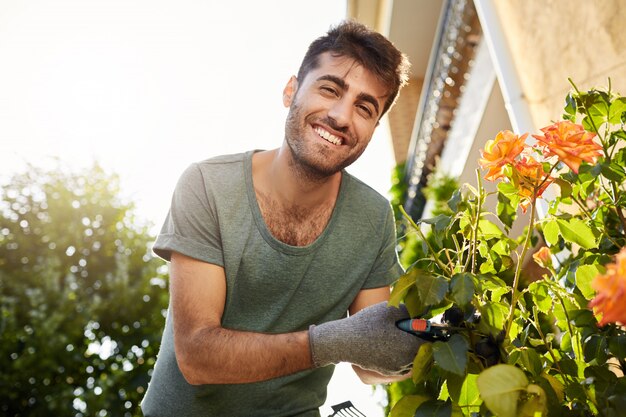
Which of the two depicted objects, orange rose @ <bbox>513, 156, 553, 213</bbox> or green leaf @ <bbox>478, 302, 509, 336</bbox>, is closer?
green leaf @ <bbox>478, 302, 509, 336</bbox>

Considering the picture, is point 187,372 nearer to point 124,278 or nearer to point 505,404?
point 505,404

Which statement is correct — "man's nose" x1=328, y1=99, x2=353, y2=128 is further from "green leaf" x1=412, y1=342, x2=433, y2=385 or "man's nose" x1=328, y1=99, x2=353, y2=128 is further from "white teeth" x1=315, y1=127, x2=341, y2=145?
"green leaf" x1=412, y1=342, x2=433, y2=385

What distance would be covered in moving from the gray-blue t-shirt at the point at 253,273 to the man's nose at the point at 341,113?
426mm

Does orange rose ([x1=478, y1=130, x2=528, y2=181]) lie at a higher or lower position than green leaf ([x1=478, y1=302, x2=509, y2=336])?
higher

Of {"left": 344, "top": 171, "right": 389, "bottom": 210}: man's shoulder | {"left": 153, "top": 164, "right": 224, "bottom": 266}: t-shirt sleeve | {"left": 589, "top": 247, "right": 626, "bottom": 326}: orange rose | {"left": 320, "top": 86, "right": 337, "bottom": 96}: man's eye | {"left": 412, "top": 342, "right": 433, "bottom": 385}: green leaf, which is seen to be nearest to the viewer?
{"left": 589, "top": 247, "right": 626, "bottom": 326}: orange rose

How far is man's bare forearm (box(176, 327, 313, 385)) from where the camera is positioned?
1822 millimetres

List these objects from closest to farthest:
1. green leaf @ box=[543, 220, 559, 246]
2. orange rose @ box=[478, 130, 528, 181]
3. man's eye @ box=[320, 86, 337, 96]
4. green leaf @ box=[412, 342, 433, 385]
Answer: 1. green leaf @ box=[412, 342, 433, 385]
2. orange rose @ box=[478, 130, 528, 181]
3. green leaf @ box=[543, 220, 559, 246]
4. man's eye @ box=[320, 86, 337, 96]

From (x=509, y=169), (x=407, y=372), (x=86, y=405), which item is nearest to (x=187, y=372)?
(x=407, y=372)

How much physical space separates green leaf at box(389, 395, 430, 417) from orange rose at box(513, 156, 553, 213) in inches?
23.3

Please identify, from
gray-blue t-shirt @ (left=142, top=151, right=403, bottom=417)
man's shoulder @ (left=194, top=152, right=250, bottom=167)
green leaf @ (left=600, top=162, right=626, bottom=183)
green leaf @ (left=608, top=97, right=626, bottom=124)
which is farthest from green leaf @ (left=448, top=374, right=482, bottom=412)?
man's shoulder @ (left=194, top=152, right=250, bottom=167)

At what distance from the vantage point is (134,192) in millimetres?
14672

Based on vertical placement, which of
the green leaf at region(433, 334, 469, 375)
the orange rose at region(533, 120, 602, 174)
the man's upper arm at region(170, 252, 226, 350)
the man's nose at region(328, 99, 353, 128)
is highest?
the orange rose at region(533, 120, 602, 174)

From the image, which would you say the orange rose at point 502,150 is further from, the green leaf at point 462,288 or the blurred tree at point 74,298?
the blurred tree at point 74,298

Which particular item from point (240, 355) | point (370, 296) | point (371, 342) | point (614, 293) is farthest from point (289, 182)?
point (614, 293)
